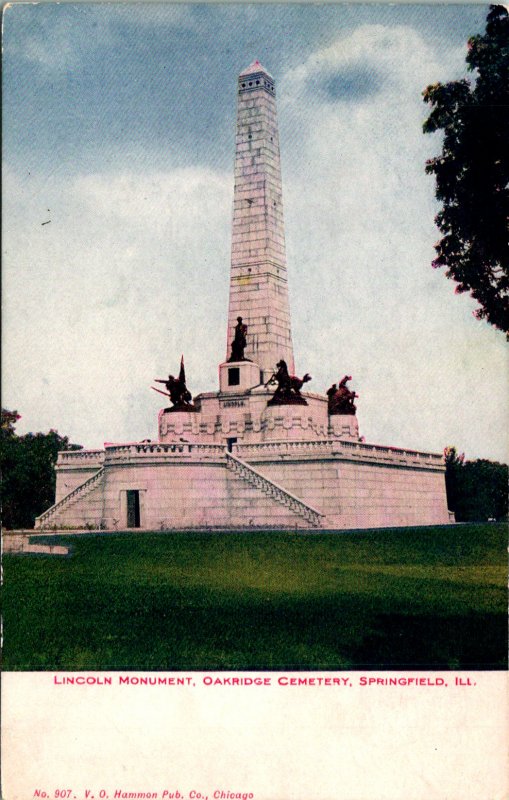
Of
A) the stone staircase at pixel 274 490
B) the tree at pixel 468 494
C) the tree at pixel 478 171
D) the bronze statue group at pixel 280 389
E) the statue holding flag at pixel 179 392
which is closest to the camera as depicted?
the tree at pixel 478 171

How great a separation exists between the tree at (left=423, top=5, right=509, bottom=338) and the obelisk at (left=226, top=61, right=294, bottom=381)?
76.1 feet

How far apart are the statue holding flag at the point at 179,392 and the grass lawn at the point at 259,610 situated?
1338 cm

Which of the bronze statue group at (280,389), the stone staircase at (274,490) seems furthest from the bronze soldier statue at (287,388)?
the stone staircase at (274,490)

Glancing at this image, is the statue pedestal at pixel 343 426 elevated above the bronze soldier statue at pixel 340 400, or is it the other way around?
the bronze soldier statue at pixel 340 400

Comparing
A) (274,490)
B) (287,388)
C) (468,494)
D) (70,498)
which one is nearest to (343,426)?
(287,388)

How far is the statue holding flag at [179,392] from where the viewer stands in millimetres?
33750

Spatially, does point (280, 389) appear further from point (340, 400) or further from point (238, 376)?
point (340, 400)

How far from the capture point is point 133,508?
3116 centimetres

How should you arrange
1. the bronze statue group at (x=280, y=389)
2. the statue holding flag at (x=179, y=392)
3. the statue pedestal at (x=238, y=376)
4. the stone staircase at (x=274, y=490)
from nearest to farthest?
the stone staircase at (x=274, y=490), the statue holding flag at (x=179, y=392), the bronze statue group at (x=280, y=389), the statue pedestal at (x=238, y=376)

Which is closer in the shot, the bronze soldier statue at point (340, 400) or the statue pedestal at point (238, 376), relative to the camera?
the bronze soldier statue at point (340, 400)

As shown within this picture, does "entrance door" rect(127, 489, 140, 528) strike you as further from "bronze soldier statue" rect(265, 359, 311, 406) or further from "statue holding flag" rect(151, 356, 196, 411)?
"bronze soldier statue" rect(265, 359, 311, 406)

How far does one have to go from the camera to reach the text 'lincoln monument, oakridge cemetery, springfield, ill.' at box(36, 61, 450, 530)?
31.1m

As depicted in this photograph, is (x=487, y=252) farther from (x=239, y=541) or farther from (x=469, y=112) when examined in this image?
(x=239, y=541)

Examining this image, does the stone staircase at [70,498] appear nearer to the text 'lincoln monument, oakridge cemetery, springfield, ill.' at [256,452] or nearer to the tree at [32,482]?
the text 'lincoln monument, oakridge cemetery, springfield, ill.' at [256,452]
